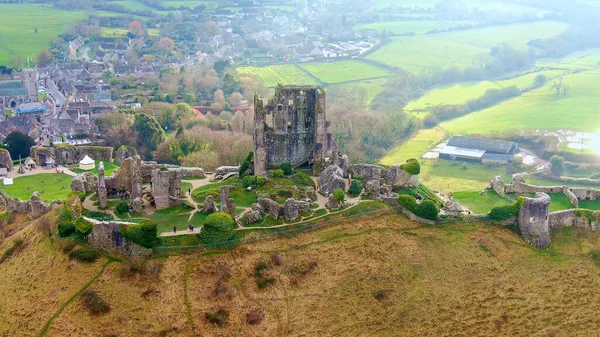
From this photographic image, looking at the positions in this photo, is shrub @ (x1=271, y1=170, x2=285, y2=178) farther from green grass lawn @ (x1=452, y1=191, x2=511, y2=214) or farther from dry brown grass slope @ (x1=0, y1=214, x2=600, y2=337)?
green grass lawn @ (x1=452, y1=191, x2=511, y2=214)

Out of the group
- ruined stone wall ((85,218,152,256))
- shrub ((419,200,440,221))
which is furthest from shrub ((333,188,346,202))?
ruined stone wall ((85,218,152,256))

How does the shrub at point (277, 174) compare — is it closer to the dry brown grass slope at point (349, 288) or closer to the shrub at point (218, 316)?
the dry brown grass slope at point (349, 288)

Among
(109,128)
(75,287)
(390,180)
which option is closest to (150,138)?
(109,128)

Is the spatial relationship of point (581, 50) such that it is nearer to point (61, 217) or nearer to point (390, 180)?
point (390, 180)

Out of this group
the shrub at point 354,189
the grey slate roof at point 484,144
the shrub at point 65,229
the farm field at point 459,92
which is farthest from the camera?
the farm field at point 459,92

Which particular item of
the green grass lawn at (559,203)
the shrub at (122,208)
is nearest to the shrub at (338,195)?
the shrub at (122,208)

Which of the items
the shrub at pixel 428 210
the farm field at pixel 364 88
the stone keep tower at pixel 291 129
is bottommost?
the farm field at pixel 364 88
